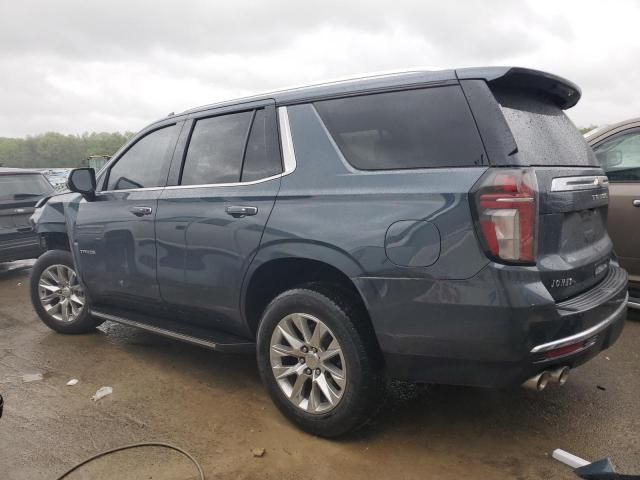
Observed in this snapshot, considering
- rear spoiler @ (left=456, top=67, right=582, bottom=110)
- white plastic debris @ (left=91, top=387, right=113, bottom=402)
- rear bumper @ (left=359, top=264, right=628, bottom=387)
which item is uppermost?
rear spoiler @ (left=456, top=67, right=582, bottom=110)

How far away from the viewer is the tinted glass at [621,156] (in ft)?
15.1

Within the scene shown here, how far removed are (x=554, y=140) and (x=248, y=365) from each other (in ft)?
8.74

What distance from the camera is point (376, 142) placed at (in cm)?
265

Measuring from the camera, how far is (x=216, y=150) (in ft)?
11.3

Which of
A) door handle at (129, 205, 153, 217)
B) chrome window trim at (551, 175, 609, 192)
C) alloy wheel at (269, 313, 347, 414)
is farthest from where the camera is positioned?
door handle at (129, 205, 153, 217)

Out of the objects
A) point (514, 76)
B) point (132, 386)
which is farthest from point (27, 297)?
point (514, 76)

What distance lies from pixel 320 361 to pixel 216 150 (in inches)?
61.7

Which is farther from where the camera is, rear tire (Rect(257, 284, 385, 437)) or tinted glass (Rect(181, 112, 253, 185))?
Answer: tinted glass (Rect(181, 112, 253, 185))

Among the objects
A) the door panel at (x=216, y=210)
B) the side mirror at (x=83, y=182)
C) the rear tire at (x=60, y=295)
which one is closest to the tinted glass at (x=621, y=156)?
the door panel at (x=216, y=210)

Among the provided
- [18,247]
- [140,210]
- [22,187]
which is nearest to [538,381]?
[140,210]

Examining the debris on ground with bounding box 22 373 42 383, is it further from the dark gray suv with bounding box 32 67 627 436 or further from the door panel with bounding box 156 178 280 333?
the door panel with bounding box 156 178 280 333

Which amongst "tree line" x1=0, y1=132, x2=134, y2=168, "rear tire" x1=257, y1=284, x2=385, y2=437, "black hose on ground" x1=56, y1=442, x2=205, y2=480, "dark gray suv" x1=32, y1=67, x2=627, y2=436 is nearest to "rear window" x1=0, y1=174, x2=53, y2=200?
"dark gray suv" x1=32, y1=67, x2=627, y2=436

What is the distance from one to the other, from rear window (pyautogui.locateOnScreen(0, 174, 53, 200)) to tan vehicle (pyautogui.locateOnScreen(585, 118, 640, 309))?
742 centimetres

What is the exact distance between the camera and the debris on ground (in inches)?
151
